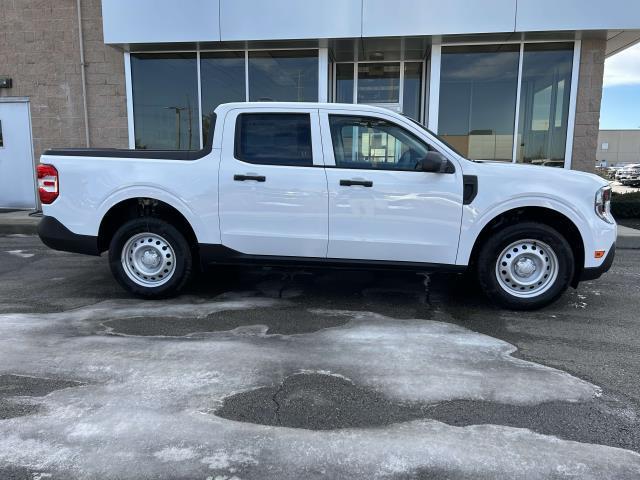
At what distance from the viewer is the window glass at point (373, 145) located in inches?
196

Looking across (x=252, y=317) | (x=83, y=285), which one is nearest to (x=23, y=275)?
(x=83, y=285)

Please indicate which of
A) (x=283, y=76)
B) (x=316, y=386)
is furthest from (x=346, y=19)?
(x=316, y=386)

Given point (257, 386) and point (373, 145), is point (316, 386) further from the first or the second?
point (373, 145)

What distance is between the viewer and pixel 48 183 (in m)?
5.32

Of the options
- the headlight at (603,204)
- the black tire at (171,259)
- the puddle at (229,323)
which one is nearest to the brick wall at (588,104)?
the headlight at (603,204)

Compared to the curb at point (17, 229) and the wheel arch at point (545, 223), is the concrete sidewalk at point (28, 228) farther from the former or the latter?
the wheel arch at point (545, 223)

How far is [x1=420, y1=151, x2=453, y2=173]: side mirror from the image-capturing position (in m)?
4.73

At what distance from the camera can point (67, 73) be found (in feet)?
37.8

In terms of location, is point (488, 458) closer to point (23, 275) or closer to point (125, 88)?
point (23, 275)

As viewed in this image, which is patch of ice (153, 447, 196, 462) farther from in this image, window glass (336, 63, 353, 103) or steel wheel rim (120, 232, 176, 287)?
window glass (336, 63, 353, 103)

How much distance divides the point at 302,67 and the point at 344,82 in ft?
4.16

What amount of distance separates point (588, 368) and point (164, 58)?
10.5 metres

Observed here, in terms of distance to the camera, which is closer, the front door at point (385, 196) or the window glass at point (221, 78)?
the front door at point (385, 196)

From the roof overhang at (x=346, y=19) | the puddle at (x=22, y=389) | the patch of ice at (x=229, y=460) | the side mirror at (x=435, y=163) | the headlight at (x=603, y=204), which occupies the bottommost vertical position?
the patch of ice at (x=229, y=460)
